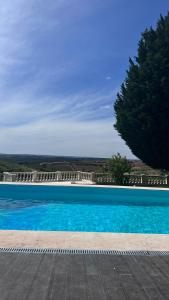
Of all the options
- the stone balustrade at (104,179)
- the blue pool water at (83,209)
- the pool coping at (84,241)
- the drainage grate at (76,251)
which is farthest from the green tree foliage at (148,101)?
the drainage grate at (76,251)

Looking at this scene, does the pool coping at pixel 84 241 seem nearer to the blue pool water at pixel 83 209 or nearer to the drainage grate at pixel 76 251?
the drainage grate at pixel 76 251

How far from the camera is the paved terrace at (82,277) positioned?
12.5ft

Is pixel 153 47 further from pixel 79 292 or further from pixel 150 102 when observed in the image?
pixel 79 292

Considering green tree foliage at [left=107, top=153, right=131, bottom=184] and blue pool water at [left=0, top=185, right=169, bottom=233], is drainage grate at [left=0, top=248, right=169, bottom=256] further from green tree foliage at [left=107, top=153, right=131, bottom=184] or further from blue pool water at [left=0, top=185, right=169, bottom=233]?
green tree foliage at [left=107, top=153, right=131, bottom=184]

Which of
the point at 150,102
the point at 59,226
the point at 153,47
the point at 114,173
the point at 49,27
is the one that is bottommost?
the point at 59,226

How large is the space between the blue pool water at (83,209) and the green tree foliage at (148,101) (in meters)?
4.43

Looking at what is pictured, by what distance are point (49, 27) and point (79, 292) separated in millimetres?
12810

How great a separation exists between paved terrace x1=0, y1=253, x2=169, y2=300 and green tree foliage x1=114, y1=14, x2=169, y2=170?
1713 centimetres

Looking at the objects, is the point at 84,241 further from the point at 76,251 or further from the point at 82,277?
the point at 82,277

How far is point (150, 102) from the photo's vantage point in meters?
22.1

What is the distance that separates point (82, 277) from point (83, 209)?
30.2 feet

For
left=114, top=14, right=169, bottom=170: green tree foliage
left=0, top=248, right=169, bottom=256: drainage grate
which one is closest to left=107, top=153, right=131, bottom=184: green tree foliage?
left=114, top=14, right=169, bottom=170: green tree foliage

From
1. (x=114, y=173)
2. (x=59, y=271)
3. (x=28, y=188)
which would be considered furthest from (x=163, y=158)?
(x=59, y=271)

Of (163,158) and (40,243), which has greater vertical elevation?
(163,158)
